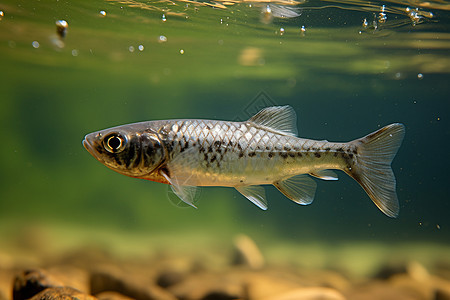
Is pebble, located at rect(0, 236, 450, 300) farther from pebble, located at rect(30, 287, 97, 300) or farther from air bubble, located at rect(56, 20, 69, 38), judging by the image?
air bubble, located at rect(56, 20, 69, 38)

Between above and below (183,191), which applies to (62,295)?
below

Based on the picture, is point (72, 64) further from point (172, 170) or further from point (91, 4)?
point (172, 170)

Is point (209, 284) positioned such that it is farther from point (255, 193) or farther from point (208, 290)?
point (255, 193)

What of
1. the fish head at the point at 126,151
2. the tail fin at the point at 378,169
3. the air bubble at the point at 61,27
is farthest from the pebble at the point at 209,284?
the air bubble at the point at 61,27

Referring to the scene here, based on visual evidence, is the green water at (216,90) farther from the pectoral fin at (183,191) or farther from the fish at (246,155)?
the pectoral fin at (183,191)

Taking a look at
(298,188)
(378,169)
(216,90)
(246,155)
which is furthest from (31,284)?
(216,90)

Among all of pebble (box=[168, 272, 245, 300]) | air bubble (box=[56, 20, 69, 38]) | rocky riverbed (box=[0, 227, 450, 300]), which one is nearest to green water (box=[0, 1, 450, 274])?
air bubble (box=[56, 20, 69, 38])

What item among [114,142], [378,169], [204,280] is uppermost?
[114,142]
